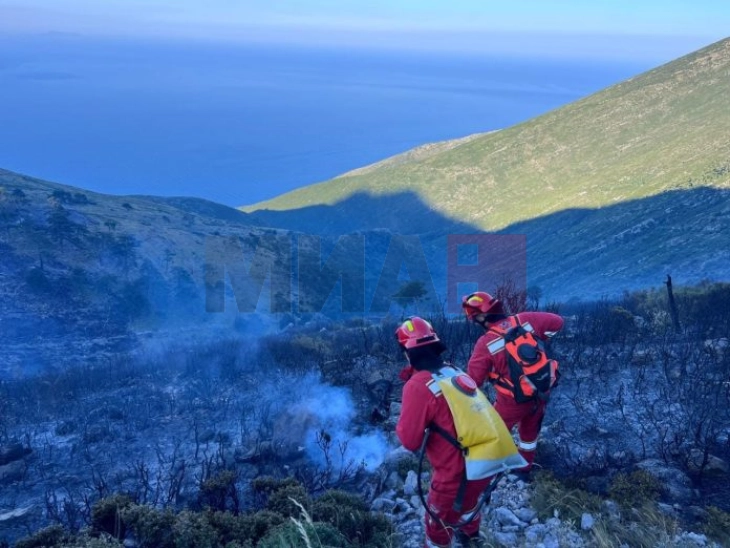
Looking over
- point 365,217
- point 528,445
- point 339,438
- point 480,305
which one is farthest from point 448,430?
point 365,217

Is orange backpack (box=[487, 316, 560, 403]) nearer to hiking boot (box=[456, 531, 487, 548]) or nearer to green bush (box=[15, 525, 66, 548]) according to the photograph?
hiking boot (box=[456, 531, 487, 548])

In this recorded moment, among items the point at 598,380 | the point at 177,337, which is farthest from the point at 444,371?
the point at 177,337

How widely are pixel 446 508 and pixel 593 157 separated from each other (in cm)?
4515

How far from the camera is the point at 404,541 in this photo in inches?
217

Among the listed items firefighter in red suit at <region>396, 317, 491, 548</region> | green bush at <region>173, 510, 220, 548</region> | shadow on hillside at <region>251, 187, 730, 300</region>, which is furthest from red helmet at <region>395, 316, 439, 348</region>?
shadow on hillside at <region>251, 187, 730, 300</region>

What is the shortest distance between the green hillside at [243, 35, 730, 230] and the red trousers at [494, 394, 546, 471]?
27.0 meters

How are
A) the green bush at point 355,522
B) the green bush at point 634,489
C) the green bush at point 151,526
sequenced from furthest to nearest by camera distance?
the green bush at point 634,489 < the green bush at point 355,522 < the green bush at point 151,526

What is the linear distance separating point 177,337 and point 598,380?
16.0m

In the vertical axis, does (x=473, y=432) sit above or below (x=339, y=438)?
above

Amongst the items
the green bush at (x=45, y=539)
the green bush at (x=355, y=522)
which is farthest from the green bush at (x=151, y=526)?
the green bush at (x=355, y=522)

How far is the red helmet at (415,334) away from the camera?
4453mm

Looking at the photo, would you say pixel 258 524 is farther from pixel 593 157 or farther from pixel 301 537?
pixel 593 157

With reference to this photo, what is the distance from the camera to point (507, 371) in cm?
562

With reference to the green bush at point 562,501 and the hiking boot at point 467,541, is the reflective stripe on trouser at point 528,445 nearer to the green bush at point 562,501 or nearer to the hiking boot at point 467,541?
the green bush at point 562,501
